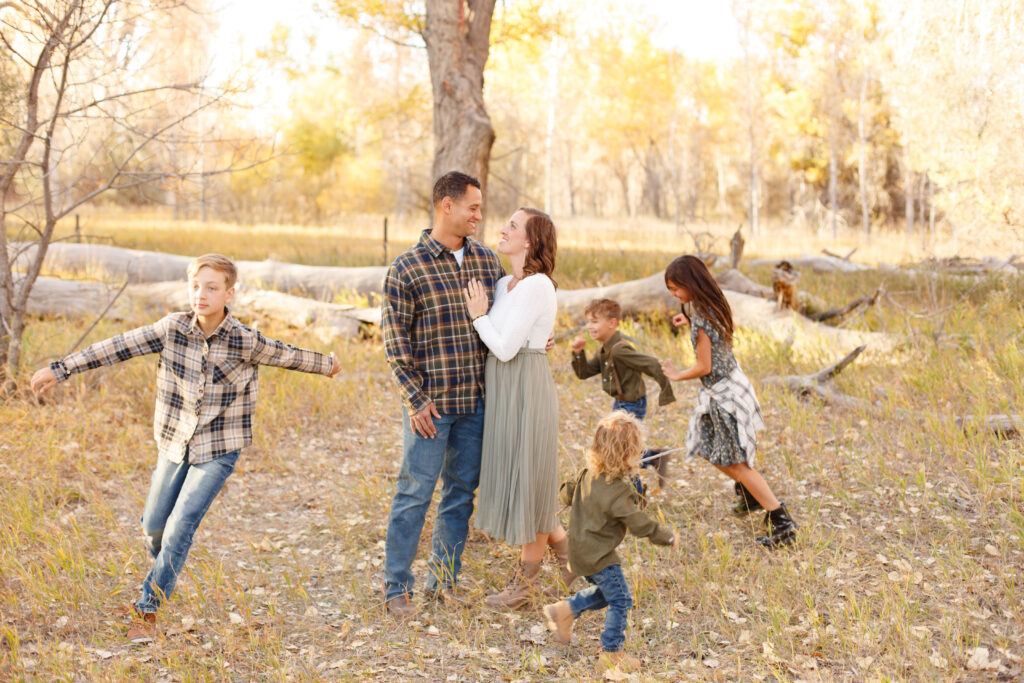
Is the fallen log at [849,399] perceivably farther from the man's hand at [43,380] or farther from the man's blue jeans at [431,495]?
the man's hand at [43,380]

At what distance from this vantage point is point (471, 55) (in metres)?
10.7

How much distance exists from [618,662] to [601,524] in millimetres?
610

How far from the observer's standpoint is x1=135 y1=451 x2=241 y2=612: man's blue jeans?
3.70 meters

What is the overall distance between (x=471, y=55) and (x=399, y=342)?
7.97 meters

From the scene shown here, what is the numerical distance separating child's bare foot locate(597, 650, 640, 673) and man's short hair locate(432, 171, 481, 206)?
2.23 metres

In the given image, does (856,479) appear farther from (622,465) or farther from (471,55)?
(471,55)

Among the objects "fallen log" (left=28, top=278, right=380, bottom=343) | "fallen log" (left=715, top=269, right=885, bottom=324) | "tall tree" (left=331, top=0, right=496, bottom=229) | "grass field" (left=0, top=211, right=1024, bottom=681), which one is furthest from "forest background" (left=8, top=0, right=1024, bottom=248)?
"grass field" (left=0, top=211, right=1024, bottom=681)

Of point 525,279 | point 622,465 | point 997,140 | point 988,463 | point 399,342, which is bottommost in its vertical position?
point 988,463

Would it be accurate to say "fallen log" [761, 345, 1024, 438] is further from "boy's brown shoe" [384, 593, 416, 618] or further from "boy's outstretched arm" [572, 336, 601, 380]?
"boy's brown shoe" [384, 593, 416, 618]

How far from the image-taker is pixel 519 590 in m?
4.12

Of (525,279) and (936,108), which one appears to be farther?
(936,108)

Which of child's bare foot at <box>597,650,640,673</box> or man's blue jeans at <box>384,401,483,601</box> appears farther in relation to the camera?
man's blue jeans at <box>384,401,483,601</box>

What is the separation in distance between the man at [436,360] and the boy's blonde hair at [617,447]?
740mm

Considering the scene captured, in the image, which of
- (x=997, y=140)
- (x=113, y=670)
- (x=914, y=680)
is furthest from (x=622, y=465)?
(x=997, y=140)
